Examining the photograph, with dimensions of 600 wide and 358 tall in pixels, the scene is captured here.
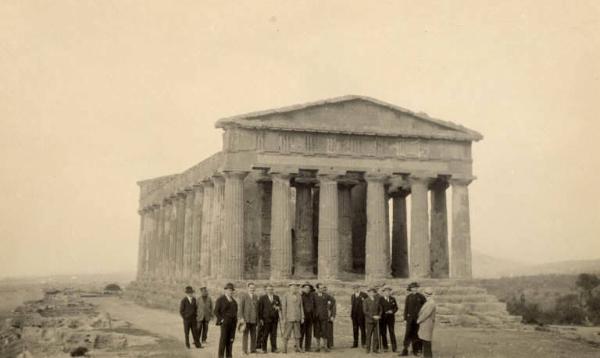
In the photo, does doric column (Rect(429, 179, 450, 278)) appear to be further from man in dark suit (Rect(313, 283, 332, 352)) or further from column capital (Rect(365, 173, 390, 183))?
man in dark suit (Rect(313, 283, 332, 352))

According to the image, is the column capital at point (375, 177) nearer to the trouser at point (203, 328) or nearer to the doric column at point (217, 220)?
the doric column at point (217, 220)

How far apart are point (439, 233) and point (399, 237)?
3.41m


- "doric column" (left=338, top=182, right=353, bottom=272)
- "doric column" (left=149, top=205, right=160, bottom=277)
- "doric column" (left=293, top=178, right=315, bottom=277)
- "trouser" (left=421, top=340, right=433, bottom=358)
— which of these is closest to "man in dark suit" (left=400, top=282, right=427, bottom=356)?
"trouser" (left=421, top=340, right=433, bottom=358)

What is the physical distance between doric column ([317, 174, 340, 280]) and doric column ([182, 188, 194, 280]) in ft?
31.3

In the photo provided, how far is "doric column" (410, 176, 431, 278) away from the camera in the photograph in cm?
2850

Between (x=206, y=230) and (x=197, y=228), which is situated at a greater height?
(x=197, y=228)

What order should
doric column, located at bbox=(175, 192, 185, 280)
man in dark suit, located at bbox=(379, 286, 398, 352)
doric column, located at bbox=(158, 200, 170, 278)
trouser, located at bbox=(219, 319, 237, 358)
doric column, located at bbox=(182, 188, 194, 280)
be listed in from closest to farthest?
1. trouser, located at bbox=(219, 319, 237, 358)
2. man in dark suit, located at bbox=(379, 286, 398, 352)
3. doric column, located at bbox=(182, 188, 194, 280)
4. doric column, located at bbox=(175, 192, 185, 280)
5. doric column, located at bbox=(158, 200, 170, 278)

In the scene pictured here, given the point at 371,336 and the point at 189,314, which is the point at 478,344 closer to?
the point at 371,336

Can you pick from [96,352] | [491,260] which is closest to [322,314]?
[96,352]

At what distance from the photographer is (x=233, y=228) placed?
2748cm

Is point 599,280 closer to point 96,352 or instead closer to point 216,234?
point 216,234

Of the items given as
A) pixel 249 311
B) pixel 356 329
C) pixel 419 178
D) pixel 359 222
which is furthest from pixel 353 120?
pixel 249 311

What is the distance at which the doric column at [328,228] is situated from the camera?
91.5ft

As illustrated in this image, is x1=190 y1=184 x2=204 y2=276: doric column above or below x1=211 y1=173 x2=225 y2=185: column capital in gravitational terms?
below
